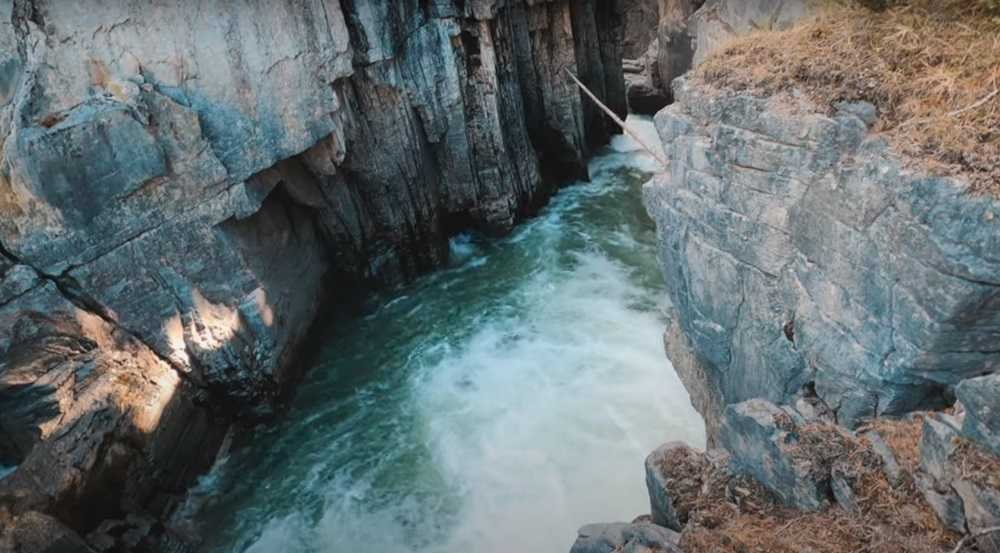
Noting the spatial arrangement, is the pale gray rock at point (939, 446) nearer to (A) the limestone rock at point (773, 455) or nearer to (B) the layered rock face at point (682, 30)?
(A) the limestone rock at point (773, 455)

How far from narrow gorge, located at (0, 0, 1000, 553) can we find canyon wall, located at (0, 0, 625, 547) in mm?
38

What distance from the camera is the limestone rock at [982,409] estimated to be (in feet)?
11.8

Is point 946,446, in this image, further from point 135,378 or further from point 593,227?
point 593,227

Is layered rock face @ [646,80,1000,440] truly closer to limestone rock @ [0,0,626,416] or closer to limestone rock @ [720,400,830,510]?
limestone rock @ [720,400,830,510]

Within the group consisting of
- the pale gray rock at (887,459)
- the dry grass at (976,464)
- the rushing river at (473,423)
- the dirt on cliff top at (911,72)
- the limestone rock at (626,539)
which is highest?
the dirt on cliff top at (911,72)

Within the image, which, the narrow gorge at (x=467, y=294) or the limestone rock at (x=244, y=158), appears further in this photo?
the limestone rock at (x=244, y=158)

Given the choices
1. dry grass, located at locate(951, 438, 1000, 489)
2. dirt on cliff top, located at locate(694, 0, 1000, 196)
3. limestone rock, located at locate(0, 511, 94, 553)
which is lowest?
limestone rock, located at locate(0, 511, 94, 553)

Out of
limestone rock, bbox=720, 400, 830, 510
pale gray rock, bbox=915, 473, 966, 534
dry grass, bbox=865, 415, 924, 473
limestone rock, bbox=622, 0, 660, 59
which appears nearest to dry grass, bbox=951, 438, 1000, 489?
pale gray rock, bbox=915, 473, 966, 534

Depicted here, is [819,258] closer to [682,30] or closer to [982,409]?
[982,409]

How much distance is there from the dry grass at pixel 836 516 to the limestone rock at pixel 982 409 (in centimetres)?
59

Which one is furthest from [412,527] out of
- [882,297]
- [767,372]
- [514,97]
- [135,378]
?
[514,97]

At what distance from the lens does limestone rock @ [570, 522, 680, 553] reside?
4660 millimetres

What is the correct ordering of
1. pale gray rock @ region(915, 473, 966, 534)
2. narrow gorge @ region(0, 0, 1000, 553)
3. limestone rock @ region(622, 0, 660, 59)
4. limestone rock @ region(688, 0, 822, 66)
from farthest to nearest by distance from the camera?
limestone rock @ region(622, 0, 660, 59), limestone rock @ region(688, 0, 822, 66), narrow gorge @ region(0, 0, 1000, 553), pale gray rock @ region(915, 473, 966, 534)

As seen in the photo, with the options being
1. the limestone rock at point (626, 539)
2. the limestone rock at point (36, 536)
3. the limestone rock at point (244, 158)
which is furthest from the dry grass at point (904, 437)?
the limestone rock at point (244, 158)
